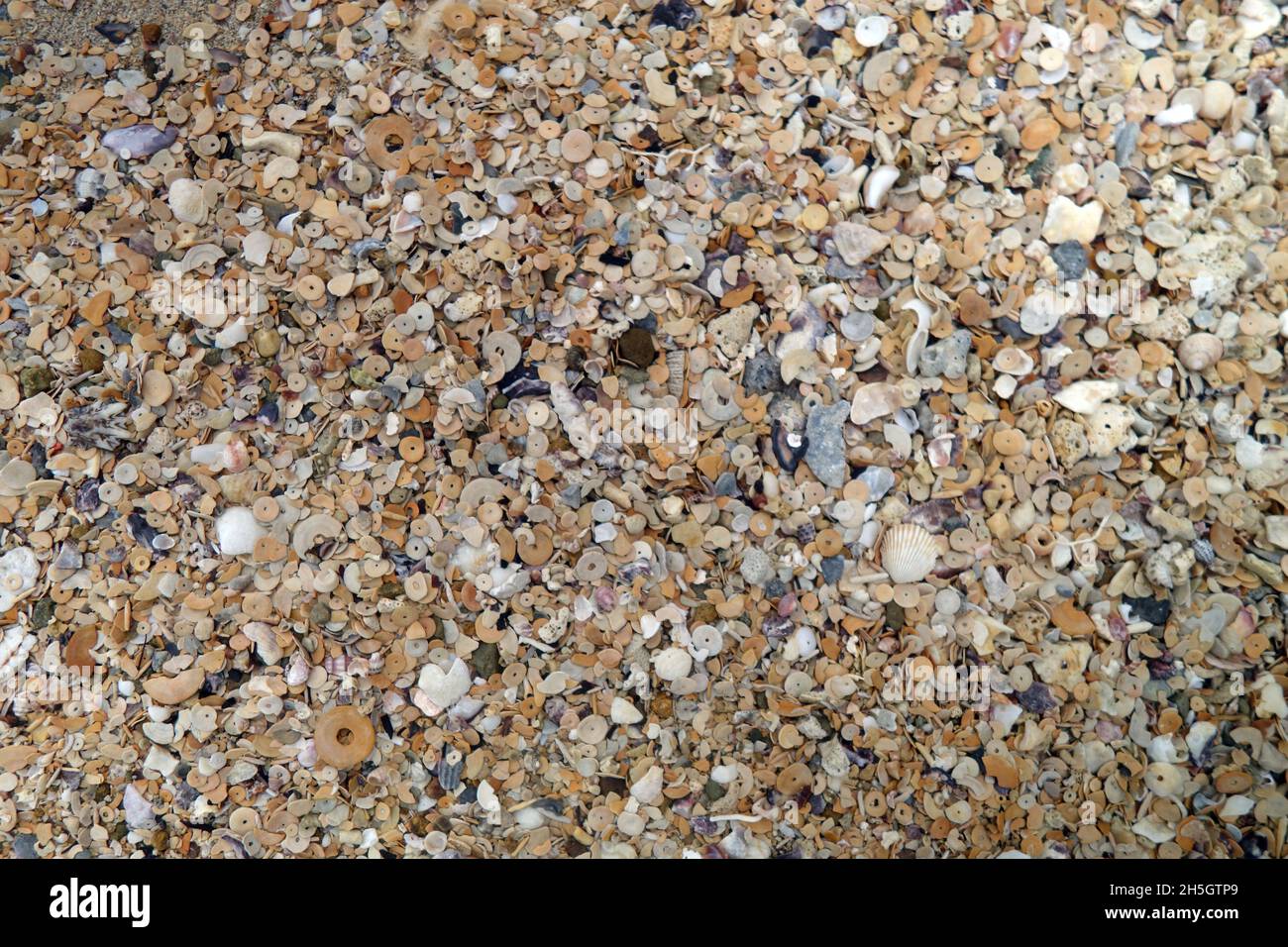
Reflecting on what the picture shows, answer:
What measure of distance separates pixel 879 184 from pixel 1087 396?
809 mm

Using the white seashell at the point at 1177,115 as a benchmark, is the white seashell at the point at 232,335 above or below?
below

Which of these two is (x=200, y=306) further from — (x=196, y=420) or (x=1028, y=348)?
(x=1028, y=348)

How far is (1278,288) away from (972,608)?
124 cm

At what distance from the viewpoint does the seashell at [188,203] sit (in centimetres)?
276

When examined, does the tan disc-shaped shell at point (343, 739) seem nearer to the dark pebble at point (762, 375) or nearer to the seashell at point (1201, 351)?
the dark pebble at point (762, 375)

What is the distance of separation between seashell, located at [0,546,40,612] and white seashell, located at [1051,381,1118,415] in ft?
9.15

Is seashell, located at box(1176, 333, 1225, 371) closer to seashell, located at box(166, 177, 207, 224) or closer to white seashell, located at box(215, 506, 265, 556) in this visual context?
white seashell, located at box(215, 506, 265, 556)

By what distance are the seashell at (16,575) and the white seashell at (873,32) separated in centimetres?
270

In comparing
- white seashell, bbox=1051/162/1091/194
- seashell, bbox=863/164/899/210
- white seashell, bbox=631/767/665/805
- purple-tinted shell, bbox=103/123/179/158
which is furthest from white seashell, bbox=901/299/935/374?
purple-tinted shell, bbox=103/123/179/158

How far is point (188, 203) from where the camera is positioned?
2760 millimetres

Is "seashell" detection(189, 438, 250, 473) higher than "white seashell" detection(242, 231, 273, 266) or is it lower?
lower

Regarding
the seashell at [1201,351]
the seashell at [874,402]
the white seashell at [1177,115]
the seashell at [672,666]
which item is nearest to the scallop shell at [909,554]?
the seashell at [874,402]

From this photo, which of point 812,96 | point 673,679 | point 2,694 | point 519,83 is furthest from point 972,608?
point 2,694

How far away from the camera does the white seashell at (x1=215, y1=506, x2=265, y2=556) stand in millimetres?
2584
